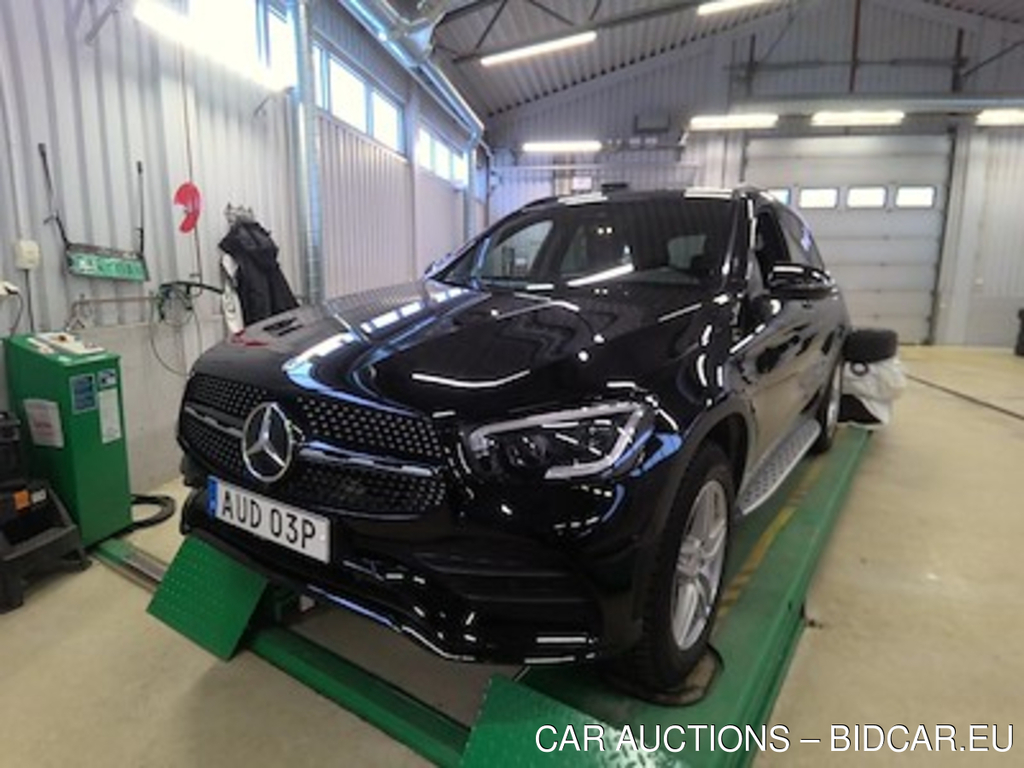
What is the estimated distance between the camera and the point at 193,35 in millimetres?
3189

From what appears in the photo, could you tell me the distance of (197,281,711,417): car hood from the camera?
125 centimetres

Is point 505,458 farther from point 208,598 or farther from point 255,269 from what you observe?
point 255,269

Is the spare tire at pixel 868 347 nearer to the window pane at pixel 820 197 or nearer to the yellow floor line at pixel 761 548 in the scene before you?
the yellow floor line at pixel 761 548

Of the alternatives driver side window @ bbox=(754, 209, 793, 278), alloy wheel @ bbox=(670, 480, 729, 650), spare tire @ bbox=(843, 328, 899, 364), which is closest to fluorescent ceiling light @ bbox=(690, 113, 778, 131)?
spare tire @ bbox=(843, 328, 899, 364)

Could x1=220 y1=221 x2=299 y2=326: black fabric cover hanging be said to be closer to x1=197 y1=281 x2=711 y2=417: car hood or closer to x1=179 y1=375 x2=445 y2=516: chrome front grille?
x1=197 y1=281 x2=711 y2=417: car hood

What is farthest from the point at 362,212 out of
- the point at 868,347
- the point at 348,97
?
the point at 868,347

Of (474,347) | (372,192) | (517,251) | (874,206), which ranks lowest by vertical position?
(474,347)

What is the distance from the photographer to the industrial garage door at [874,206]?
981 cm

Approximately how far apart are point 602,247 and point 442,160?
24.3 ft

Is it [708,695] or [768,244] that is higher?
[768,244]

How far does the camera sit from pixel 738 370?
168 cm

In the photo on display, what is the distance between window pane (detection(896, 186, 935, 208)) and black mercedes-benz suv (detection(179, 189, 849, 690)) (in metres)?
9.92

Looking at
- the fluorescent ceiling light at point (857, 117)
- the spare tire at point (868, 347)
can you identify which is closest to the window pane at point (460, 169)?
the fluorescent ceiling light at point (857, 117)

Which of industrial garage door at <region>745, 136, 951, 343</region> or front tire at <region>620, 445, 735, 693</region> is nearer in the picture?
front tire at <region>620, 445, 735, 693</region>
